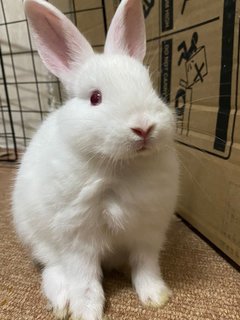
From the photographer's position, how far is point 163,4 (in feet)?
3.89

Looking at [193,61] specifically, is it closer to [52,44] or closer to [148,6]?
[148,6]

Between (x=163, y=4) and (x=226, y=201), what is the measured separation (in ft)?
2.21

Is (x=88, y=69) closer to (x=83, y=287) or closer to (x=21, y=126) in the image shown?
(x=83, y=287)

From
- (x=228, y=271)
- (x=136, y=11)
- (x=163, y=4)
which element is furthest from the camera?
(x=163, y=4)

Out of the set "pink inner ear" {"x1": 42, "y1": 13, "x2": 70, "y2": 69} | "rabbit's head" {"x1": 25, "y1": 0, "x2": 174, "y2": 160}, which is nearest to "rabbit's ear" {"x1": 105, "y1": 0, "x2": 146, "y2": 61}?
"rabbit's head" {"x1": 25, "y1": 0, "x2": 174, "y2": 160}

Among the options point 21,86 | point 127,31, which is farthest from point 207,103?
point 21,86

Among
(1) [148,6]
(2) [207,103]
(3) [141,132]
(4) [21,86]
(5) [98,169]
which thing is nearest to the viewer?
(3) [141,132]

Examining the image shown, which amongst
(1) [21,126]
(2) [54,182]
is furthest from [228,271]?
(1) [21,126]

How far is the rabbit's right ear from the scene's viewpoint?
0.86m

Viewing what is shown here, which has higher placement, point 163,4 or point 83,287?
point 163,4

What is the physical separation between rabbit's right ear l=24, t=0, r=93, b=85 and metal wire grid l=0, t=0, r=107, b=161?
4.59 feet

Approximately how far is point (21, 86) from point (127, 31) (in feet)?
6.07

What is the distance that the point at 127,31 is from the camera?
931mm

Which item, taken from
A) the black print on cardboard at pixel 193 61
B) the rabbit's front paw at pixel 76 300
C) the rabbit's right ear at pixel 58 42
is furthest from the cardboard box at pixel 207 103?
the rabbit's front paw at pixel 76 300
